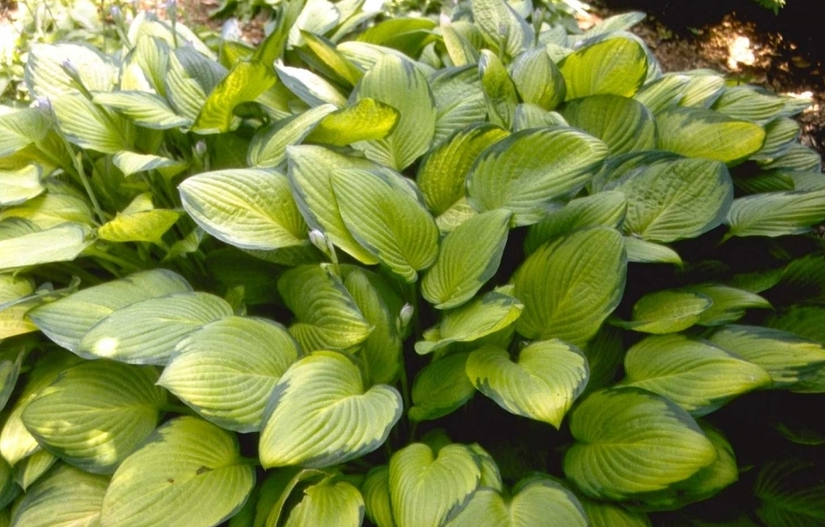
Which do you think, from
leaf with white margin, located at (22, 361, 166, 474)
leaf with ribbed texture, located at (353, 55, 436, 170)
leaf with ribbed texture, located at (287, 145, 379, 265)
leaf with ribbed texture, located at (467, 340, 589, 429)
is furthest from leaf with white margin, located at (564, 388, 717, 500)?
leaf with white margin, located at (22, 361, 166, 474)

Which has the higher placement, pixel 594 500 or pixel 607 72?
pixel 607 72

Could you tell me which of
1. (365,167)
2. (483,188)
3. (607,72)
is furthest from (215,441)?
(607,72)

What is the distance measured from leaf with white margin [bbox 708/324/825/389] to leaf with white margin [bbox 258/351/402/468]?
700 millimetres

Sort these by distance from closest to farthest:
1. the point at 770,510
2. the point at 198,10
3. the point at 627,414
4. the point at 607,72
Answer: the point at 627,414 < the point at 770,510 < the point at 607,72 < the point at 198,10

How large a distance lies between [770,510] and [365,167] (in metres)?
→ 1.13

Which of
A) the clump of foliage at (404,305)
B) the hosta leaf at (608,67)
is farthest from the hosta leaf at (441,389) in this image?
the hosta leaf at (608,67)

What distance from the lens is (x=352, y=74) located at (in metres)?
1.78

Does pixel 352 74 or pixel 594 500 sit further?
pixel 352 74

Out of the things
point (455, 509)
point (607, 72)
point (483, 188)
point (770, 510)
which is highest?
point (607, 72)

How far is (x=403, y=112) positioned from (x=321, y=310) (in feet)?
1.91

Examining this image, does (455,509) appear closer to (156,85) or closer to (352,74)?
(352,74)

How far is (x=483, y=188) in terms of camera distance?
1372 millimetres

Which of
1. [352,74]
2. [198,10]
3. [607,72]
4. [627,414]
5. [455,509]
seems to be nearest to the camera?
[455,509]

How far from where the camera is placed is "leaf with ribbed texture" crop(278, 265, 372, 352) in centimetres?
120
